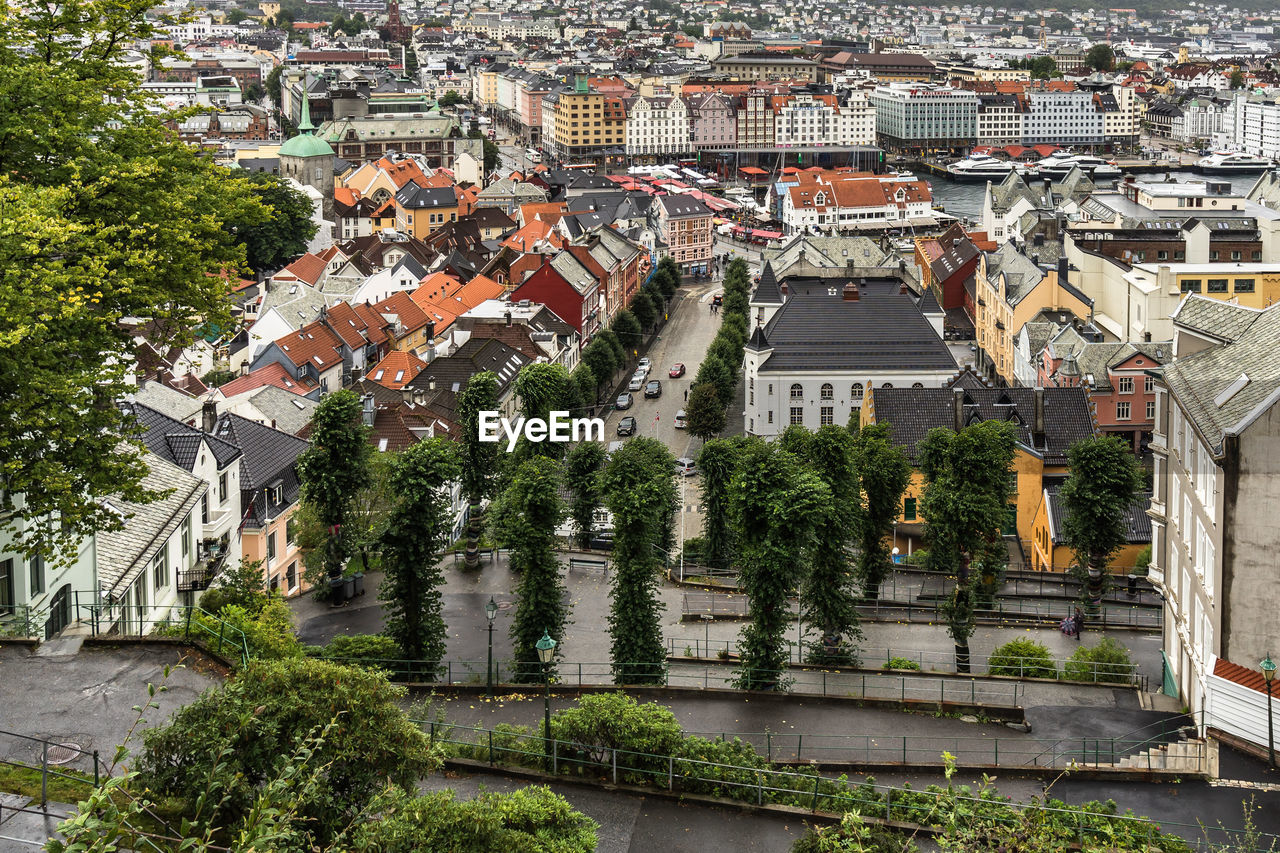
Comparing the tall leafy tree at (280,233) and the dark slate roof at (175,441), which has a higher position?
the tall leafy tree at (280,233)

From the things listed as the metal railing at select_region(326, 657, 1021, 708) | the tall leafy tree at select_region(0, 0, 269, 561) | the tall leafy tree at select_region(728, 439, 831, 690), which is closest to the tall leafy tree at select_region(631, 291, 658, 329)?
the tall leafy tree at select_region(728, 439, 831, 690)

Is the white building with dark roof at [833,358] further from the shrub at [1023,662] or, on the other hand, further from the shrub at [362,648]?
the shrub at [362,648]

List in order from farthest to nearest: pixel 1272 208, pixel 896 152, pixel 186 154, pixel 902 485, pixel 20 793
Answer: pixel 896 152, pixel 1272 208, pixel 902 485, pixel 186 154, pixel 20 793

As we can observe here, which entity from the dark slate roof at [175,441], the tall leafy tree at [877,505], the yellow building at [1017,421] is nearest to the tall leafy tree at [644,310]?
the yellow building at [1017,421]

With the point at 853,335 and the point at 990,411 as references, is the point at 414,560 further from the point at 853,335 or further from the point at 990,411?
the point at 853,335

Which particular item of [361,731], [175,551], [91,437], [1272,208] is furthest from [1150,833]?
[1272,208]

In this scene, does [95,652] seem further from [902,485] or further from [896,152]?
[896,152]
